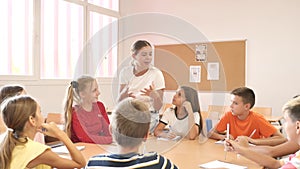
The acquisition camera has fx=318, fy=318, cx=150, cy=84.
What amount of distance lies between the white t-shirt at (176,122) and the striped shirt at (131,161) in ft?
4.16

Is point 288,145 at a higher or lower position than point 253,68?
lower

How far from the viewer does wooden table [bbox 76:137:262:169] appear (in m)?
1.63

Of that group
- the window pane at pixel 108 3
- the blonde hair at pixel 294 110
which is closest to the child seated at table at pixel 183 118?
the blonde hair at pixel 294 110

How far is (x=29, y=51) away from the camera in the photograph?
14.2ft

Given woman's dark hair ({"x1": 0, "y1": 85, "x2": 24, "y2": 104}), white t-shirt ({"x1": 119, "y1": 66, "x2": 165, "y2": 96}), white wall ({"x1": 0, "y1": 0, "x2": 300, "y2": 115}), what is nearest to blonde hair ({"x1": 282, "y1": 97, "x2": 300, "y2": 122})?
white t-shirt ({"x1": 119, "y1": 66, "x2": 165, "y2": 96})

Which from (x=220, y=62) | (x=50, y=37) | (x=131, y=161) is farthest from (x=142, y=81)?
(x=220, y=62)

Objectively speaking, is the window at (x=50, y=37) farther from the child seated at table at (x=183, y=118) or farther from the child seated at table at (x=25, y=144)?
the child seated at table at (x=25, y=144)

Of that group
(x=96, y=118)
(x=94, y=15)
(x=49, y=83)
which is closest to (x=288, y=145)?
(x=96, y=118)

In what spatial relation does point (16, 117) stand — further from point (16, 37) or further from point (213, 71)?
point (213, 71)

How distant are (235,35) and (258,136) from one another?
3051 millimetres

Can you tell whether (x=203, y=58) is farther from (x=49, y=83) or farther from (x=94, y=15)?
(x=49, y=83)

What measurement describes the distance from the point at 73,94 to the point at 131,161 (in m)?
1.35

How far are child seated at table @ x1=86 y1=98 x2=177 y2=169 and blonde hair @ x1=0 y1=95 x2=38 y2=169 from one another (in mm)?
413

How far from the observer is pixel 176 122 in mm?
2449
